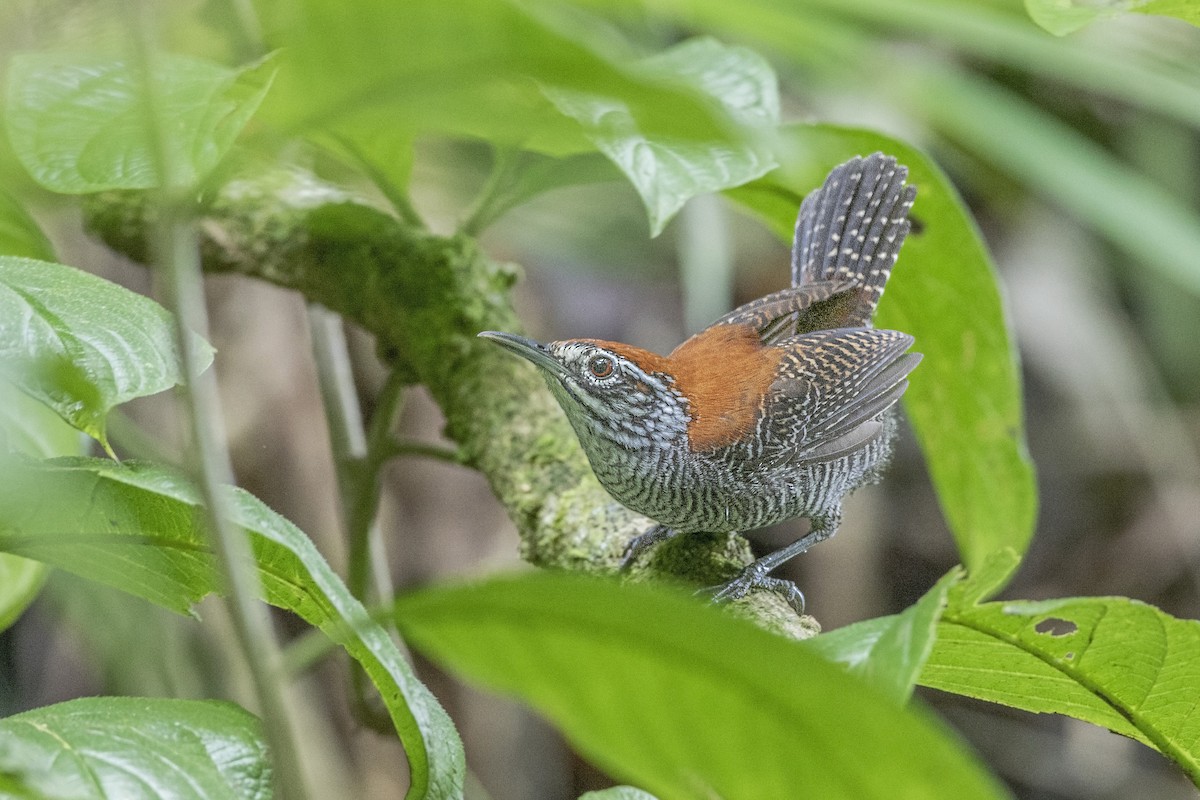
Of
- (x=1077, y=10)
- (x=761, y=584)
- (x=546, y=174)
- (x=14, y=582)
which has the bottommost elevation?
(x=761, y=584)

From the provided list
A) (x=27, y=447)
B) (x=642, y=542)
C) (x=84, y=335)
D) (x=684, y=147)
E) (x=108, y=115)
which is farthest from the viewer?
(x=642, y=542)

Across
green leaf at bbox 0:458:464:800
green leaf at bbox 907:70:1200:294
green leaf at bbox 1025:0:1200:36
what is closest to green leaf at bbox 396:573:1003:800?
green leaf at bbox 0:458:464:800

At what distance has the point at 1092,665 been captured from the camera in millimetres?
1491

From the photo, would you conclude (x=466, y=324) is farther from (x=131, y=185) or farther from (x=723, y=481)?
(x=131, y=185)

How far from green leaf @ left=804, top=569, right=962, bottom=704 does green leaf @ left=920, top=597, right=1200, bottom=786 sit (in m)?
0.22

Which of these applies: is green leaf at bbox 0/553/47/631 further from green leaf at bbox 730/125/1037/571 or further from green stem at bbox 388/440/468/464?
green leaf at bbox 730/125/1037/571

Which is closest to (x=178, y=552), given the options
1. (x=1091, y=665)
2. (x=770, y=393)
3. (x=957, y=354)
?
(x=1091, y=665)

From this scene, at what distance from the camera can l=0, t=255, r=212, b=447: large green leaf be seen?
135 cm

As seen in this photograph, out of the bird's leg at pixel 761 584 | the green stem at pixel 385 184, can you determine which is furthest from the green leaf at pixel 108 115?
the bird's leg at pixel 761 584

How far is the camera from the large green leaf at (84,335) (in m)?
1.35

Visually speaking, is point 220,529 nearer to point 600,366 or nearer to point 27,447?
point 27,447

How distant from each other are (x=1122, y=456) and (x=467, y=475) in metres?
3.53

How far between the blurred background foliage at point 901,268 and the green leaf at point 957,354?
15.0 inches

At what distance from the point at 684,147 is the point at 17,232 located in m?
1.22
